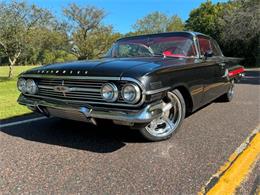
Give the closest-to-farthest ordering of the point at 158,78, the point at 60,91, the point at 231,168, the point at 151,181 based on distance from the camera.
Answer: the point at 151,181 < the point at 231,168 < the point at 158,78 < the point at 60,91

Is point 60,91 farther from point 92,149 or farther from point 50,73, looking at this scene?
point 92,149

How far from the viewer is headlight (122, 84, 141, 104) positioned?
10.6ft

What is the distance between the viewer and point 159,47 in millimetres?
4805

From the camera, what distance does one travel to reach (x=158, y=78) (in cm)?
343

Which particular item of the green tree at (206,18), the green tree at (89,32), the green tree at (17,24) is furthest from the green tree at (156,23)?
the green tree at (17,24)

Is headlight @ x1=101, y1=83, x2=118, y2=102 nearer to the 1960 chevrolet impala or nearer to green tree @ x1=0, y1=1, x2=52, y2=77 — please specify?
the 1960 chevrolet impala

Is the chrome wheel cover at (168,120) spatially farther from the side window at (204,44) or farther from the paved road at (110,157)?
the side window at (204,44)

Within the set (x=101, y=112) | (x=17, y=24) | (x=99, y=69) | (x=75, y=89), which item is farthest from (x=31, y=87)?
(x=17, y=24)

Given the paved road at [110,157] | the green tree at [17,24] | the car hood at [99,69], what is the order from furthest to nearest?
the green tree at [17,24] → the car hood at [99,69] → the paved road at [110,157]

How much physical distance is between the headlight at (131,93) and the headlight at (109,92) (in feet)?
0.35

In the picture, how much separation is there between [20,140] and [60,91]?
3.07 feet

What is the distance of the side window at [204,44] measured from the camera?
5.26m

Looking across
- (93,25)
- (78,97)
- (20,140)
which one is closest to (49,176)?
(78,97)

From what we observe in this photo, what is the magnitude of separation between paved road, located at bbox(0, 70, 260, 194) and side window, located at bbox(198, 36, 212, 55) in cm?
127
